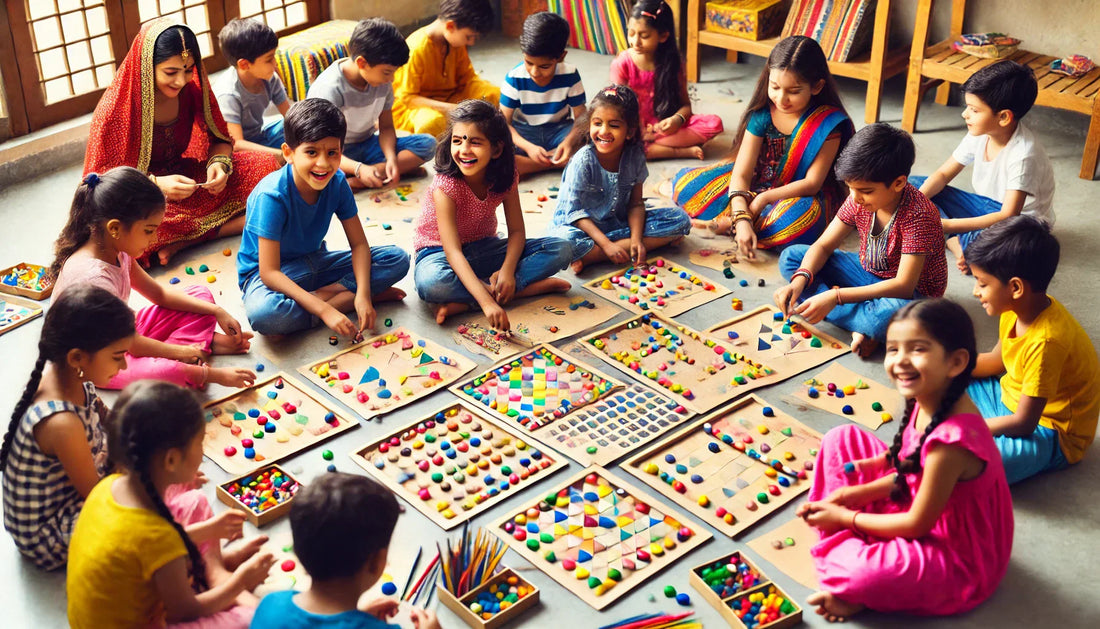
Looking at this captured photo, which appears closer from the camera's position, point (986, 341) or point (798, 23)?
point (986, 341)

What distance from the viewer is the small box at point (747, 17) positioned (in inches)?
226

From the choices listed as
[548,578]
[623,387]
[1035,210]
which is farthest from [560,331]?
[1035,210]

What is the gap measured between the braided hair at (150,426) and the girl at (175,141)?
6.33 feet

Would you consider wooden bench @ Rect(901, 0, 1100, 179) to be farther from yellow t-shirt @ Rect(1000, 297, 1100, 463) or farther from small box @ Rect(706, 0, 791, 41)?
yellow t-shirt @ Rect(1000, 297, 1100, 463)

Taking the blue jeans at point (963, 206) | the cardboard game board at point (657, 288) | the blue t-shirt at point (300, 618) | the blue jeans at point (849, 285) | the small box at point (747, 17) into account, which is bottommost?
the cardboard game board at point (657, 288)

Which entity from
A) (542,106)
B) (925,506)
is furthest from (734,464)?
(542,106)

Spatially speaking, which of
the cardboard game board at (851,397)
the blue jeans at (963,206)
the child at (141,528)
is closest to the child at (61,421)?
the child at (141,528)

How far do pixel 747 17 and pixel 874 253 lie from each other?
243cm

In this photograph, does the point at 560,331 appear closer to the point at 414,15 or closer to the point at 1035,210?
the point at 1035,210

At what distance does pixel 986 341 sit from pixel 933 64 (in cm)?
200

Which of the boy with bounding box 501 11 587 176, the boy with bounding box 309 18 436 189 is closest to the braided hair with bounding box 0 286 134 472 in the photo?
the boy with bounding box 309 18 436 189

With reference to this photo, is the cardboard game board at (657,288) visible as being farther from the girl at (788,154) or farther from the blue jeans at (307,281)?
the blue jeans at (307,281)

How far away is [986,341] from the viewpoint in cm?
371

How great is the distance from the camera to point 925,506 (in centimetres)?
246
